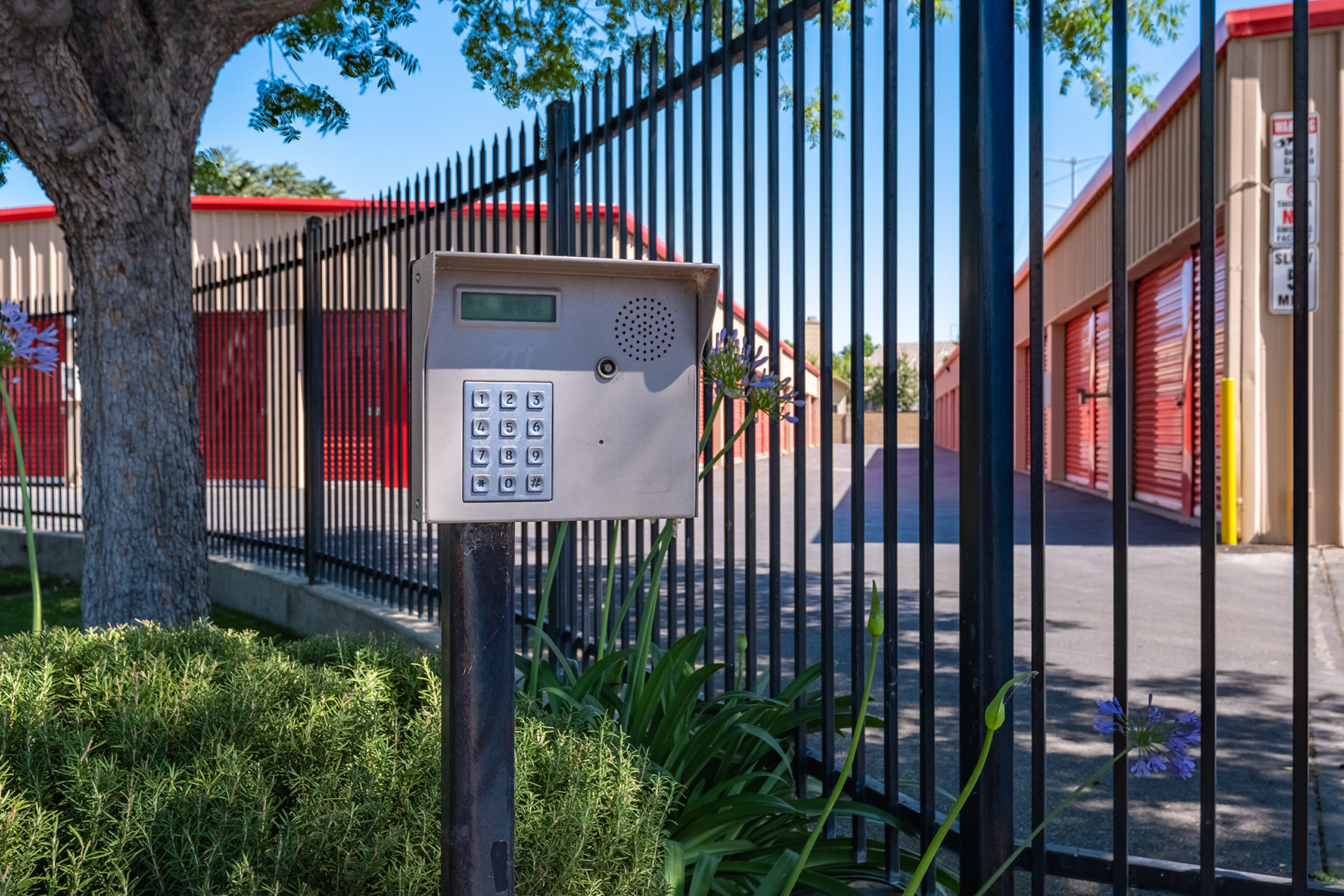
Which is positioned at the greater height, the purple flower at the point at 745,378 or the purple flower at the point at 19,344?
the purple flower at the point at 19,344

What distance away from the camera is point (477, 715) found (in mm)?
1652

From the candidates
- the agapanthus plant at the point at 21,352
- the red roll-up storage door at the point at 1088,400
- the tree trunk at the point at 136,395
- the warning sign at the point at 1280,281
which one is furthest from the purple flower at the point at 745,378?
the red roll-up storage door at the point at 1088,400

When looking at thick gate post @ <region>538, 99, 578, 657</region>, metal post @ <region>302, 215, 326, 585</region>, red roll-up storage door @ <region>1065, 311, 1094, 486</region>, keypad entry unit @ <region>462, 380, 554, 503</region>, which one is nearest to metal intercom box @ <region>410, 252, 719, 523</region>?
keypad entry unit @ <region>462, 380, 554, 503</region>

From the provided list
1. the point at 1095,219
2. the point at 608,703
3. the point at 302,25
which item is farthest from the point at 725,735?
the point at 1095,219

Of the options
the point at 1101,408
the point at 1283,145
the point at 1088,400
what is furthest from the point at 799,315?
the point at 1088,400

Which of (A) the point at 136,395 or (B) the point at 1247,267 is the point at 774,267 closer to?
(A) the point at 136,395

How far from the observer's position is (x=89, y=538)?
529 centimetres

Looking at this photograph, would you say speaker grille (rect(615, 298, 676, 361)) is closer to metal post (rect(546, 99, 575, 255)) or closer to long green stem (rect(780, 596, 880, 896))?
long green stem (rect(780, 596, 880, 896))

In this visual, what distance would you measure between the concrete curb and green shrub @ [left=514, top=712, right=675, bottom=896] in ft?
8.44

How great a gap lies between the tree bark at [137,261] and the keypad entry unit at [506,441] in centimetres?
433

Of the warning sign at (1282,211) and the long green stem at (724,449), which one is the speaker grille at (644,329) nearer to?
the long green stem at (724,449)

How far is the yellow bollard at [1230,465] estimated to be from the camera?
33.9ft

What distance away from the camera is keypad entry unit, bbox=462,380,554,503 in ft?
5.22

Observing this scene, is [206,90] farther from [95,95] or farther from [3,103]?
[3,103]
